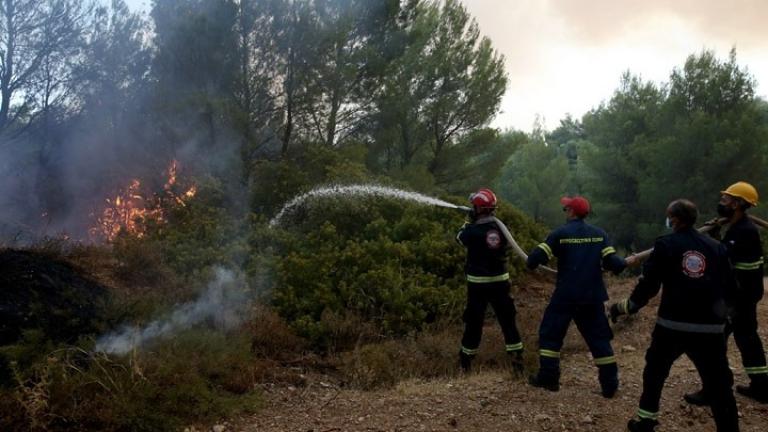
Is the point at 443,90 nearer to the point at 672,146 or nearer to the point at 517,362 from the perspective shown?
the point at 672,146

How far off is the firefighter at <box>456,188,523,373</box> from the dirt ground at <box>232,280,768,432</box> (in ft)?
1.56

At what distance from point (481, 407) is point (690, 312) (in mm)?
1865

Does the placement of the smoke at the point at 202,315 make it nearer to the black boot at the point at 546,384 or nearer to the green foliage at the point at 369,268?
the green foliage at the point at 369,268

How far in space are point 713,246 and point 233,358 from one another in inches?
166

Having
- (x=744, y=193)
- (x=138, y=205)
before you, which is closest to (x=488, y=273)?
(x=744, y=193)

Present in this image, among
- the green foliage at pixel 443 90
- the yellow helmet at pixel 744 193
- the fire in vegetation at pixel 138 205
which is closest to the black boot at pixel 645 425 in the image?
the yellow helmet at pixel 744 193

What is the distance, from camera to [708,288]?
3.97 meters

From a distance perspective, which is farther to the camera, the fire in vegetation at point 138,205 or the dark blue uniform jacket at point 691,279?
the fire in vegetation at point 138,205

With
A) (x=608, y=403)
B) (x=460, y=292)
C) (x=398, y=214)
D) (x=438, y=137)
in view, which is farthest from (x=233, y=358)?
(x=438, y=137)

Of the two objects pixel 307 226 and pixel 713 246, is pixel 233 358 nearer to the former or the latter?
pixel 713 246

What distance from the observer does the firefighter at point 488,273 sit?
5.68 metres

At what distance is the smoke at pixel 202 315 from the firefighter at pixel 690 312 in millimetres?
4189

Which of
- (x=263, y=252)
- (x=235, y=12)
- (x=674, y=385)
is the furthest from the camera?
(x=235, y=12)

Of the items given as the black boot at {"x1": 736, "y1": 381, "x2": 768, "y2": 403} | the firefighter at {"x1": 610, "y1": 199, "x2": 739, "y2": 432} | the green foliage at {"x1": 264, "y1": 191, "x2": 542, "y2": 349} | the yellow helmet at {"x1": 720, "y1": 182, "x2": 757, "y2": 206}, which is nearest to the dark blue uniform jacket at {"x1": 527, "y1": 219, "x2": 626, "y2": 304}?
the firefighter at {"x1": 610, "y1": 199, "x2": 739, "y2": 432}
